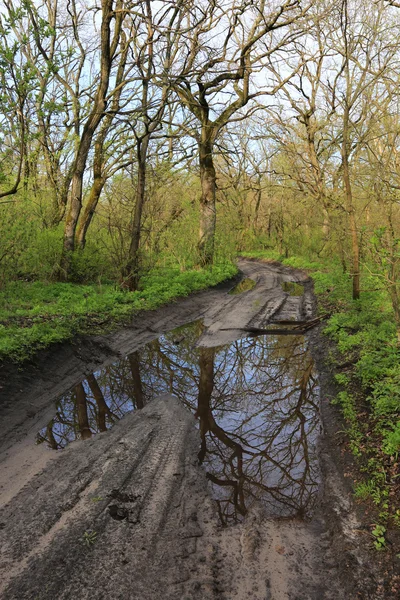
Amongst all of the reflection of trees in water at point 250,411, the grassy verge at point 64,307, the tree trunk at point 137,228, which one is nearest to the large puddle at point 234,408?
the reflection of trees in water at point 250,411

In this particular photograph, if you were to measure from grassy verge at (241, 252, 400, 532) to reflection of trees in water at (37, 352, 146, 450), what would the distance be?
302cm

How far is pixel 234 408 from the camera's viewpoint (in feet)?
19.0

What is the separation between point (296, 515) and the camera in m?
3.55

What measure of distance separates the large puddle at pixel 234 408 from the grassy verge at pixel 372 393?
515mm

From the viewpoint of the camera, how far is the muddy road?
9.01 ft

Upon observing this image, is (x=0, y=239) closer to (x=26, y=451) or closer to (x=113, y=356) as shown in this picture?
(x=113, y=356)

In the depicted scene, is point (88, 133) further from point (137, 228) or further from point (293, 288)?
point (293, 288)

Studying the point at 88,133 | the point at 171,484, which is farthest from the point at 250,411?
the point at 88,133

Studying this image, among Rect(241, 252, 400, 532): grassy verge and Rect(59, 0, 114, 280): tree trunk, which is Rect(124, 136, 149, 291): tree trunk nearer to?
Rect(59, 0, 114, 280): tree trunk

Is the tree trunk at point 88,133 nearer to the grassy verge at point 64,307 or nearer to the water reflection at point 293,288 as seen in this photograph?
the grassy verge at point 64,307

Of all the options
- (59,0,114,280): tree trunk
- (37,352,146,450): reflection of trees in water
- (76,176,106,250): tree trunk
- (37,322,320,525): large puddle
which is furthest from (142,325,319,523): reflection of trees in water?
(76,176,106,250): tree trunk

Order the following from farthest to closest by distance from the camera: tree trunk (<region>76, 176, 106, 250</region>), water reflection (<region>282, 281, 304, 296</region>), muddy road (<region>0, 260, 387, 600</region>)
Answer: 1. water reflection (<region>282, 281, 304, 296</region>)
2. tree trunk (<region>76, 176, 106, 250</region>)
3. muddy road (<region>0, 260, 387, 600</region>)

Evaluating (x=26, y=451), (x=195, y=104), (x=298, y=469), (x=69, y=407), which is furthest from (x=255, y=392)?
(x=195, y=104)

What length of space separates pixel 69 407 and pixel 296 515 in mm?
3484
